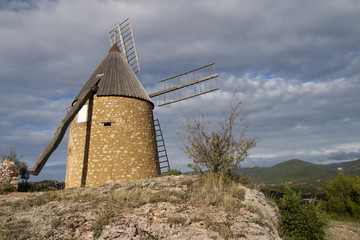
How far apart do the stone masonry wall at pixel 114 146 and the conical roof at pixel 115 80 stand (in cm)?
38

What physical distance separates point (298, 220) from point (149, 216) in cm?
424

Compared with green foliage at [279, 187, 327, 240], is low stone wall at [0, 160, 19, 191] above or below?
above

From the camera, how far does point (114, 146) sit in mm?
11828

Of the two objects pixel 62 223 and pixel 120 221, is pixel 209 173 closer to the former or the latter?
pixel 120 221

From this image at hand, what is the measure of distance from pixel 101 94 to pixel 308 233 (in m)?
10.5

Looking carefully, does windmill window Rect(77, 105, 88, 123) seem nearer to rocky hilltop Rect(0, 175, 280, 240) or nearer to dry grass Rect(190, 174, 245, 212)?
rocky hilltop Rect(0, 175, 280, 240)

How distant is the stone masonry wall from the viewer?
11547 mm

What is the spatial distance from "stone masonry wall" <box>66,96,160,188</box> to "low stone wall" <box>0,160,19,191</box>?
231cm

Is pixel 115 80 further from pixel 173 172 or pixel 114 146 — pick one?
pixel 173 172

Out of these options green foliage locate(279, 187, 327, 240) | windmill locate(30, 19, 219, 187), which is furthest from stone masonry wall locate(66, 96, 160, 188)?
green foliage locate(279, 187, 327, 240)

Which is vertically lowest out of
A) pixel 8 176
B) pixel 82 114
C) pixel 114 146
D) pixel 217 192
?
pixel 217 192

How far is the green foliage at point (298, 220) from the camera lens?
661cm

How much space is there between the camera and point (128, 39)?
18.5 meters

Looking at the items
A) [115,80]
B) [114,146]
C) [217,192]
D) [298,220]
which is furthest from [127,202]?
[115,80]
